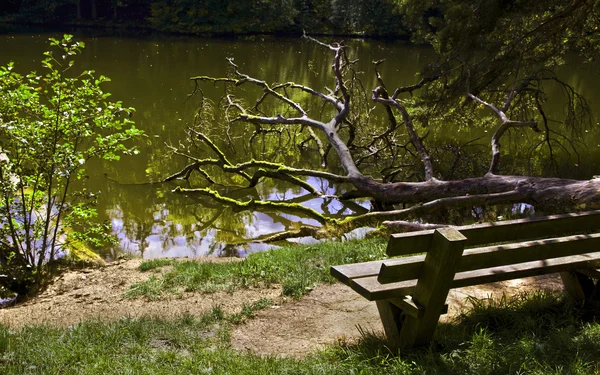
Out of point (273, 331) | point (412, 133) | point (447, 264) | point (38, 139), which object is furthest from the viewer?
point (412, 133)

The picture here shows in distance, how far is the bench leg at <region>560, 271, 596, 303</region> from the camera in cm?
438

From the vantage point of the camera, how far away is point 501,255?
11.8 ft

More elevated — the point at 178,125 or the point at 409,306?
the point at 178,125

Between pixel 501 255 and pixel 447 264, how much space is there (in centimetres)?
43

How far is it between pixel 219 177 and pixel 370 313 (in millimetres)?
7243

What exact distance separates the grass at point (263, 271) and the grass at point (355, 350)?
1326 mm

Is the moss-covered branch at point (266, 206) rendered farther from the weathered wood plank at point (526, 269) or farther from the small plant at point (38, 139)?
the weathered wood plank at point (526, 269)

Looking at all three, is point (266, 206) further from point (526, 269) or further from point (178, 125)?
point (526, 269)

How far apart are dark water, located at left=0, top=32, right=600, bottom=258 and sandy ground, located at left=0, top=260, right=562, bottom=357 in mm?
2176

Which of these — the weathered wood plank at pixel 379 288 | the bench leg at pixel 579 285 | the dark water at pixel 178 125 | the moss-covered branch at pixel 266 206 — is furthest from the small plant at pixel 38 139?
the bench leg at pixel 579 285

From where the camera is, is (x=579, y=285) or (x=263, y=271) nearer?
(x=579, y=285)

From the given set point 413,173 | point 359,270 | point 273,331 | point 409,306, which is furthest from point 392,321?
point 413,173

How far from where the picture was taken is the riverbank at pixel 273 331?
361 cm

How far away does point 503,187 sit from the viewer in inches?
314
